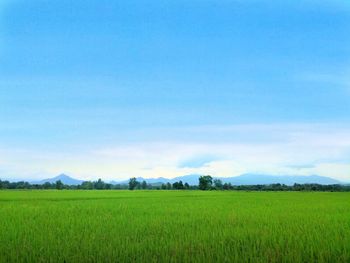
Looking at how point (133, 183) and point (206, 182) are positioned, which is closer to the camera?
point (206, 182)

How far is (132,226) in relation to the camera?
9.06m

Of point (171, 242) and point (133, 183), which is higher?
point (133, 183)

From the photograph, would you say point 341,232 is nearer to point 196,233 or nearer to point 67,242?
point 196,233

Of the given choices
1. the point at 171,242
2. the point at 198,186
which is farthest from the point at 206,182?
the point at 171,242

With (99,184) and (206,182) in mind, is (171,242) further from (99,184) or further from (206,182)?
(99,184)

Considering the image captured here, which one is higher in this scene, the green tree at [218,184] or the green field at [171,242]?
the green tree at [218,184]

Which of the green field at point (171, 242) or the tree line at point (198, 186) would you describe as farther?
the tree line at point (198, 186)

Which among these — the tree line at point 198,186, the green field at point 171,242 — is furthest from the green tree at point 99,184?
the green field at point 171,242

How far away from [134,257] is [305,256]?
2.32 meters

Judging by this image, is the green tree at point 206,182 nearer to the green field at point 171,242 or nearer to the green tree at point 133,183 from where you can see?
the green tree at point 133,183

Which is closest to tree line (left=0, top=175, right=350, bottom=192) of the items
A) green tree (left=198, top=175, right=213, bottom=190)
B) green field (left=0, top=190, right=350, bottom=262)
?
green tree (left=198, top=175, right=213, bottom=190)

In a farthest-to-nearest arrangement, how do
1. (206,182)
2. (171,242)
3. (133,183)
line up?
1. (133,183)
2. (206,182)
3. (171,242)

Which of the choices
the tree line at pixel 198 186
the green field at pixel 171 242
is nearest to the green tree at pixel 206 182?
the tree line at pixel 198 186

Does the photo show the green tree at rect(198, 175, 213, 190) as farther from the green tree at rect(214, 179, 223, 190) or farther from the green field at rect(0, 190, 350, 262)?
the green field at rect(0, 190, 350, 262)
